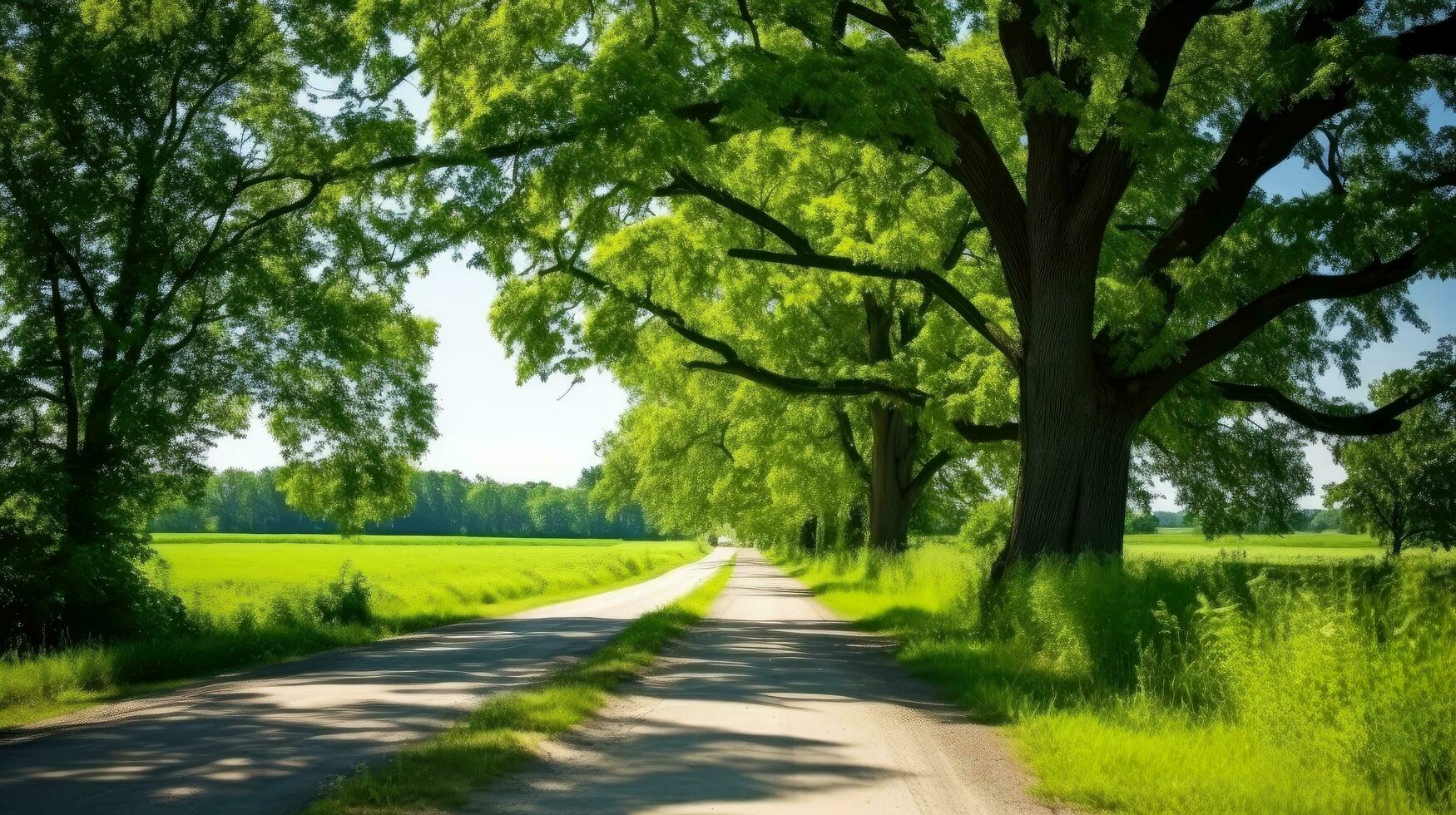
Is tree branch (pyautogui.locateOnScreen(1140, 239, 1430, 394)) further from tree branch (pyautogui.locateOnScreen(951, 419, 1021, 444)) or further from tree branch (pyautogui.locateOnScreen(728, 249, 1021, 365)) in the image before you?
tree branch (pyautogui.locateOnScreen(951, 419, 1021, 444))

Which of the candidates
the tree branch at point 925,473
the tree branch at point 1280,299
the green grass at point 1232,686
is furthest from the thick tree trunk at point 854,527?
the green grass at point 1232,686

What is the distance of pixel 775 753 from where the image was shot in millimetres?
7586

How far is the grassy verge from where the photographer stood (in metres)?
6.03

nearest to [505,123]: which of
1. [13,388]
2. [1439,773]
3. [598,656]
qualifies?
[598,656]

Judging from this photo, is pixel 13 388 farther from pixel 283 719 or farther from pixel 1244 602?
pixel 1244 602

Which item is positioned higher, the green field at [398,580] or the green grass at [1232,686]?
the green grass at [1232,686]

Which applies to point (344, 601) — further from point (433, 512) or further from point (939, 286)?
point (433, 512)

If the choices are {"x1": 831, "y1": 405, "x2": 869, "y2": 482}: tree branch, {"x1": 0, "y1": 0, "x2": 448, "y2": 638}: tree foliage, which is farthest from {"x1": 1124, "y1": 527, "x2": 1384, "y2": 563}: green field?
{"x1": 0, "y1": 0, "x2": 448, "y2": 638}: tree foliage

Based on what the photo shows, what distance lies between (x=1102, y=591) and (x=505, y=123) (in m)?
9.05

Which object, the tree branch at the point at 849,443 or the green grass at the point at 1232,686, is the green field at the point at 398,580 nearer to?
the tree branch at the point at 849,443

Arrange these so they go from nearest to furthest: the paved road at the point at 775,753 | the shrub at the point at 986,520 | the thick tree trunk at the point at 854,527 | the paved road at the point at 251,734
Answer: the paved road at the point at 775,753, the paved road at the point at 251,734, the thick tree trunk at the point at 854,527, the shrub at the point at 986,520

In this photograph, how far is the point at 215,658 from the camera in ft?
48.2

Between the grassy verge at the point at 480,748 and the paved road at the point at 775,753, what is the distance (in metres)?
0.22

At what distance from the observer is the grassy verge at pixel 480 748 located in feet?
19.8
